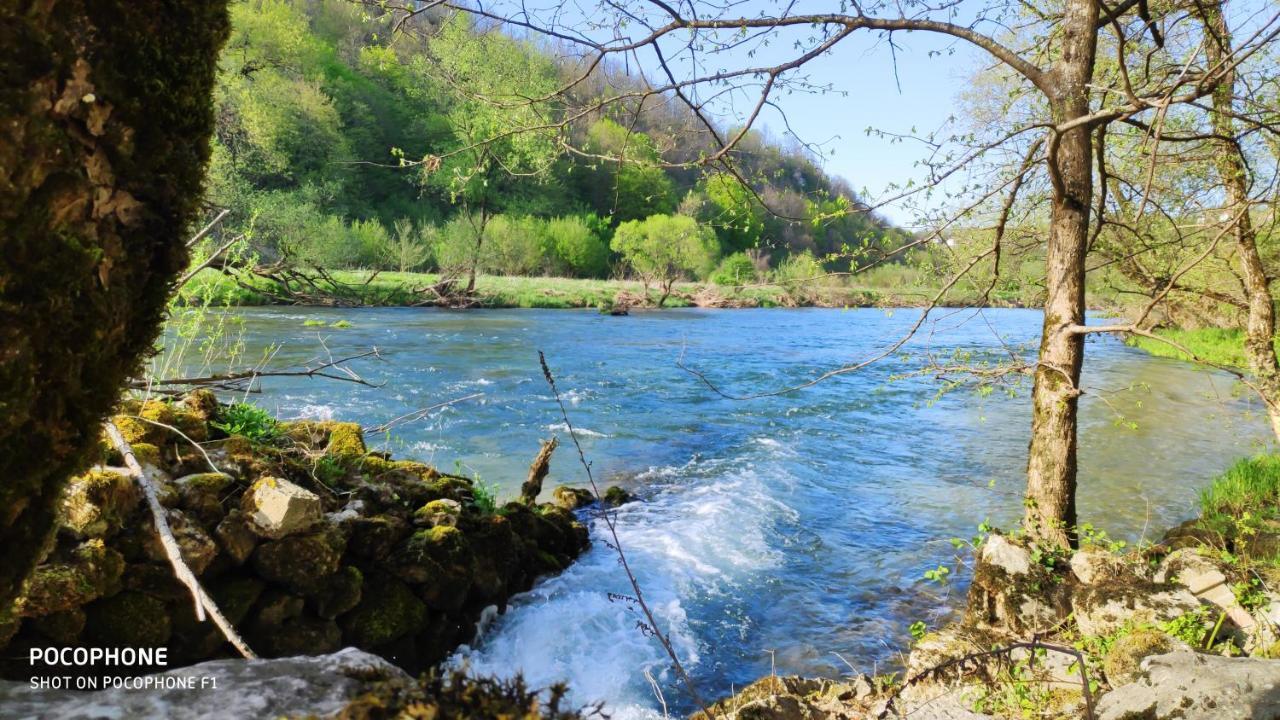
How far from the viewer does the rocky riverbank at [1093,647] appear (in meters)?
2.82

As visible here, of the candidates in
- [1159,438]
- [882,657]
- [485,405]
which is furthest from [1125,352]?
[882,657]

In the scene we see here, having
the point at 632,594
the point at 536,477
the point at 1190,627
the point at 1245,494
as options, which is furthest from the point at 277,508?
the point at 1245,494

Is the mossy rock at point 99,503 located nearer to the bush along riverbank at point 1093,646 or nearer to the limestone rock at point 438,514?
the limestone rock at point 438,514

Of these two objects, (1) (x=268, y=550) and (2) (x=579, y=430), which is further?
(2) (x=579, y=430)

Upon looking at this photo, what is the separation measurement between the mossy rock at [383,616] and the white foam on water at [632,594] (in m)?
0.56

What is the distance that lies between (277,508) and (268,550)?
0.84 feet

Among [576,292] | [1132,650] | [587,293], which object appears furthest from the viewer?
[587,293]

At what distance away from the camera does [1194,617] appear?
13.5ft

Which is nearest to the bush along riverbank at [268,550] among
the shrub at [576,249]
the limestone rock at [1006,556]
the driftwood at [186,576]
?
the driftwood at [186,576]

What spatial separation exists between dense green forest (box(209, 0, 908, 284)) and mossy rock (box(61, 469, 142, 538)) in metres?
2.54

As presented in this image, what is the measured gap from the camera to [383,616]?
15.5ft

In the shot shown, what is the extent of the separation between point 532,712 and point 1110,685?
3597 mm

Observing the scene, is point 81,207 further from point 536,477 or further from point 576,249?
point 576,249

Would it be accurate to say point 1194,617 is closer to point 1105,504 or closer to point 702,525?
point 702,525
